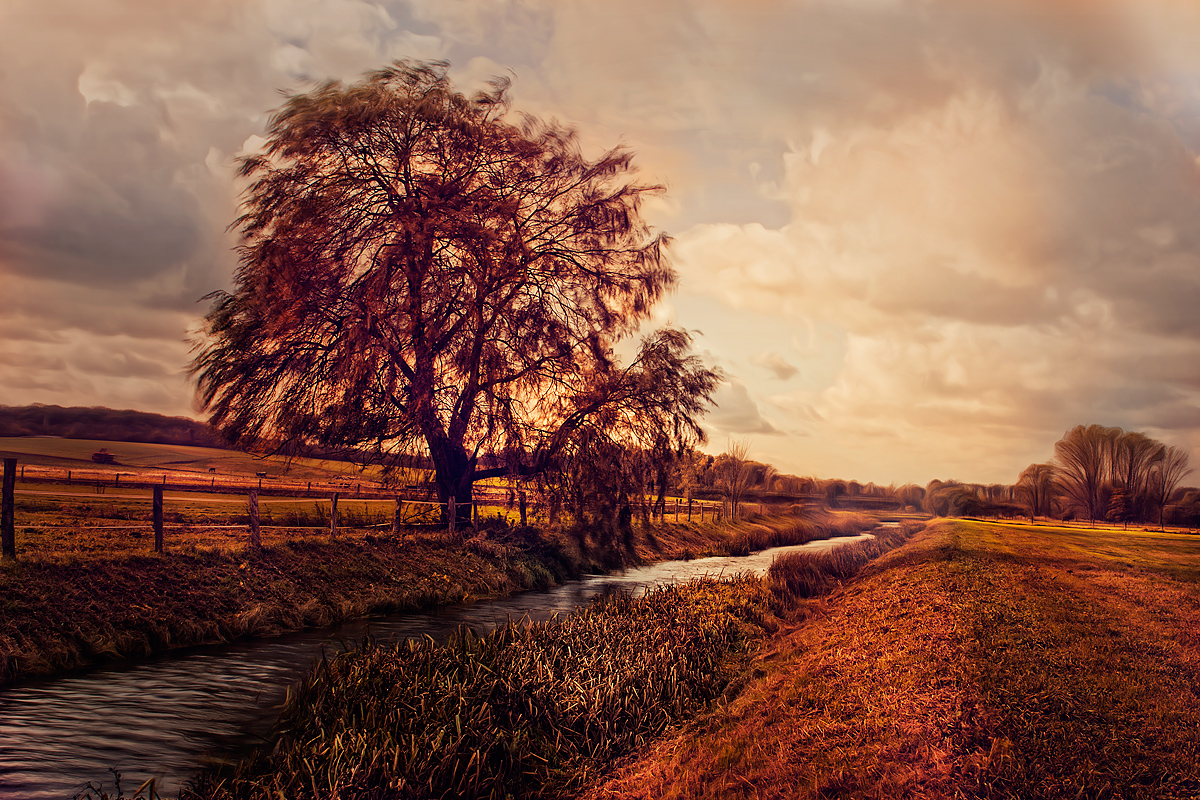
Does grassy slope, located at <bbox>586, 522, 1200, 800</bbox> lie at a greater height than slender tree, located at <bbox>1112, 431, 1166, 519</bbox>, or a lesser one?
lesser

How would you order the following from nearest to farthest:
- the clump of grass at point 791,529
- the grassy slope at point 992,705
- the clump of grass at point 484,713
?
1. the grassy slope at point 992,705
2. the clump of grass at point 484,713
3. the clump of grass at point 791,529

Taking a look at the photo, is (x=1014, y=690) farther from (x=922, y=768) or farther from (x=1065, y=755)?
(x=922, y=768)

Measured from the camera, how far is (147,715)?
804 centimetres

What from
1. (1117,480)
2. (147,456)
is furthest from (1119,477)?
(147,456)

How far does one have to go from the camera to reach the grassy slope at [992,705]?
4918 millimetres

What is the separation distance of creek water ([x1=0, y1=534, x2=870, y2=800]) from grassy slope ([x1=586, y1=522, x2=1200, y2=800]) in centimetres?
478

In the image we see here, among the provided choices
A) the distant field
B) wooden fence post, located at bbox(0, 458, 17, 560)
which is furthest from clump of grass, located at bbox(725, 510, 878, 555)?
the distant field

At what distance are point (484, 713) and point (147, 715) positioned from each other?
4.53m

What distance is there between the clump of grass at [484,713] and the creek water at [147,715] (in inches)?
34.2

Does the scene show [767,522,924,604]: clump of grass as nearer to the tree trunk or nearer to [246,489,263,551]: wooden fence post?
the tree trunk

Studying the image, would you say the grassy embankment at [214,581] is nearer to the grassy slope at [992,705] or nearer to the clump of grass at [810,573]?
the clump of grass at [810,573]

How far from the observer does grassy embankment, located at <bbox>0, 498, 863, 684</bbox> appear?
9.93 metres

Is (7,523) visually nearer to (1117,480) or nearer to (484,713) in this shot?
(484,713)

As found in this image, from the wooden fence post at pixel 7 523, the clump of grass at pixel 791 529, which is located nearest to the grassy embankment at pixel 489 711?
the wooden fence post at pixel 7 523
